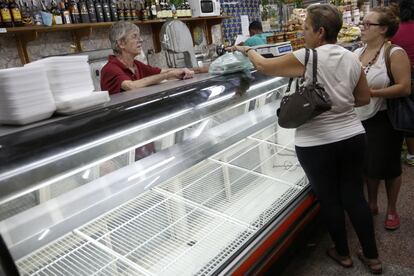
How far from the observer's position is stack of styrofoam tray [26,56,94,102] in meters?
1.11

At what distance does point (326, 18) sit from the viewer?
1657mm

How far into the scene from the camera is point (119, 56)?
2.55 metres

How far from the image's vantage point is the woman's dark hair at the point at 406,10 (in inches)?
126

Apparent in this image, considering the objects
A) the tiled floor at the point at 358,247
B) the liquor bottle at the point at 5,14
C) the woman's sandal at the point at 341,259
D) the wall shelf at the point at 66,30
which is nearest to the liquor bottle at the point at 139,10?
the wall shelf at the point at 66,30

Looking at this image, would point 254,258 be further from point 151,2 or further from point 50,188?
point 151,2

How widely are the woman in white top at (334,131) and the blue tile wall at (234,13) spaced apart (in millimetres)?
4497

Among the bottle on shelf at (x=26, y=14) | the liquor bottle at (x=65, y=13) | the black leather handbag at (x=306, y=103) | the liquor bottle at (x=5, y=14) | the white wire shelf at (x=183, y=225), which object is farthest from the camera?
the liquor bottle at (x=65, y=13)

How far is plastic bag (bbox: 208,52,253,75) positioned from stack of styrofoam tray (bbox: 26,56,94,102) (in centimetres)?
86

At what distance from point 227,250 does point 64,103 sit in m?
0.86

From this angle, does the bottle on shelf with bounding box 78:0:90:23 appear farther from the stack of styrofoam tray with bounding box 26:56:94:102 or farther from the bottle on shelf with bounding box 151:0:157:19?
the stack of styrofoam tray with bounding box 26:56:94:102

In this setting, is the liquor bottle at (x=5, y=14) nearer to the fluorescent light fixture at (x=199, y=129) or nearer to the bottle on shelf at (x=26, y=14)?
the bottle on shelf at (x=26, y=14)

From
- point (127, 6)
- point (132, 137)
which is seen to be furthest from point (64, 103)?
point (127, 6)

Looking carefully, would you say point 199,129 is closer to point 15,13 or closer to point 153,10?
point 15,13

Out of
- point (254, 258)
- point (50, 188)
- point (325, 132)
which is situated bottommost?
point (254, 258)
